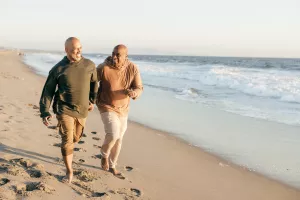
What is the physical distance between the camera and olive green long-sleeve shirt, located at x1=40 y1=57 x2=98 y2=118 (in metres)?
3.44

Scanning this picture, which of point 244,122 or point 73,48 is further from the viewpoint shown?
point 244,122

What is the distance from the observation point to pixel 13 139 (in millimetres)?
4961

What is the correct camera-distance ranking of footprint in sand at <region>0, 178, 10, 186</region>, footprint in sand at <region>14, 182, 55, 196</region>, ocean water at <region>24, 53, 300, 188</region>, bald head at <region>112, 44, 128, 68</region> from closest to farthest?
footprint in sand at <region>14, 182, 55, 196</region> < footprint in sand at <region>0, 178, 10, 186</region> < bald head at <region>112, 44, 128, 68</region> < ocean water at <region>24, 53, 300, 188</region>

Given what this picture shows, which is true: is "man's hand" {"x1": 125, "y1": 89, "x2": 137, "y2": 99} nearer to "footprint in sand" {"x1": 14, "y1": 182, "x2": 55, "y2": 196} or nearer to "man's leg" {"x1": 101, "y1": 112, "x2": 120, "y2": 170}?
"man's leg" {"x1": 101, "y1": 112, "x2": 120, "y2": 170}

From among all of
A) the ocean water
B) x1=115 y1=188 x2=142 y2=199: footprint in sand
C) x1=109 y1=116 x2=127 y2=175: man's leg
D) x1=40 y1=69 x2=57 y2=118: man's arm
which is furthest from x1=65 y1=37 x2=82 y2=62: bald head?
the ocean water

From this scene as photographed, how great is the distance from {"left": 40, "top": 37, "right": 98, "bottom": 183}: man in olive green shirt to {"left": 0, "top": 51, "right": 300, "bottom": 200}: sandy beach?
0.38 meters

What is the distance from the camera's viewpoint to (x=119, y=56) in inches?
151

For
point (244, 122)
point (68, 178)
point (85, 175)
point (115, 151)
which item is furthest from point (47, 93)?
point (244, 122)

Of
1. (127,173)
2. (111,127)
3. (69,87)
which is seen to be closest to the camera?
(69,87)

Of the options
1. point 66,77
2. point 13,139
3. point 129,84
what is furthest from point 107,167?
point 13,139

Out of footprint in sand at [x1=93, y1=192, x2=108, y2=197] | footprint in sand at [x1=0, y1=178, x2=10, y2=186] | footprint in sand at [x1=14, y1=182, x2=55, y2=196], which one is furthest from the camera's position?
footprint in sand at [x1=93, y1=192, x2=108, y2=197]

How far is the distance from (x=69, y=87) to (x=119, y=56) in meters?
0.73

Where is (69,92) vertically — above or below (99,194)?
above

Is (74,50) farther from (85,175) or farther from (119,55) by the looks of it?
(85,175)
